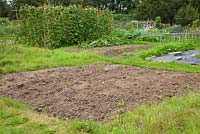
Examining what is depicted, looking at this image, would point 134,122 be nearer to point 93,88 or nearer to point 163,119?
point 163,119

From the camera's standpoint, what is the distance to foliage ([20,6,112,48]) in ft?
41.0

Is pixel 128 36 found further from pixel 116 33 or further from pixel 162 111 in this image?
pixel 162 111

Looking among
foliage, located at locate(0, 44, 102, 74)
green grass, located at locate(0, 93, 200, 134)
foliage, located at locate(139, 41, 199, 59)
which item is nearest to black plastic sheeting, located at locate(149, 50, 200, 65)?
foliage, located at locate(139, 41, 199, 59)

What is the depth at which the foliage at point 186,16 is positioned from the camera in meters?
32.2

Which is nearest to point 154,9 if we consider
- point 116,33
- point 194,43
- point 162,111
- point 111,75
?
point 116,33

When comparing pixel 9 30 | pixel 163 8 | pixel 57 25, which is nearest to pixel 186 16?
pixel 163 8

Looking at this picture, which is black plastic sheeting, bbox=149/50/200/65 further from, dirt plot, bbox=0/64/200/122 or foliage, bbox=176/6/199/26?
foliage, bbox=176/6/199/26

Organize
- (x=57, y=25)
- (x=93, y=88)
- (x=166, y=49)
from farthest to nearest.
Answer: (x=57, y=25), (x=166, y=49), (x=93, y=88)

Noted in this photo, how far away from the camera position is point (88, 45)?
12.3m

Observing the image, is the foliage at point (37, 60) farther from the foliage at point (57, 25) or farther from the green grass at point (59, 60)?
the foliage at point (57, 25)

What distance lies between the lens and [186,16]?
3216cm

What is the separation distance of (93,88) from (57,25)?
7552 mm

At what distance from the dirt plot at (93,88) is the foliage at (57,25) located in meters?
5.57

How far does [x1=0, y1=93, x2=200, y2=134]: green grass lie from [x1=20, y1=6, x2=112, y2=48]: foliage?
27.3 feet
